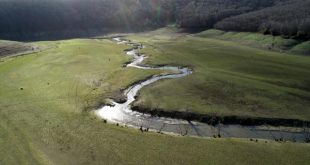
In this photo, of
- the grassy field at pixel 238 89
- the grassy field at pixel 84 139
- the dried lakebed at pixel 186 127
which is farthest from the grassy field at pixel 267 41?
the dried lakebed at pixel 186 127

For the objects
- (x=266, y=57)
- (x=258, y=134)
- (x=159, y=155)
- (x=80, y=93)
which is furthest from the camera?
(x=266, y=57)

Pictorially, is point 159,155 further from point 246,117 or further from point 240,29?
point 240,29

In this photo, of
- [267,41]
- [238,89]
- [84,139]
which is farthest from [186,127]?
[267,41]

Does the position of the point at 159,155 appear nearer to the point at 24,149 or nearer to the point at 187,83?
the point at 24,149

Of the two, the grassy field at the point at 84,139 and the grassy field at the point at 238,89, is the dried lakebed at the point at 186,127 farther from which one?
the grassy field at the point at 238,89

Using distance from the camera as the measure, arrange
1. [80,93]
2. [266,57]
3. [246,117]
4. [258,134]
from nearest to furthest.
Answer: [258,134], [246,117], [80,93], [266,57]

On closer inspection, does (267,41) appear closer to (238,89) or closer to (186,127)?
(238,89)

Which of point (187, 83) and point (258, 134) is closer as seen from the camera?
point (258, 134)

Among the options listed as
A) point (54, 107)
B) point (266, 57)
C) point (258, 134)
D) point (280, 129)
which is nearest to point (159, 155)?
point (258, 134)
